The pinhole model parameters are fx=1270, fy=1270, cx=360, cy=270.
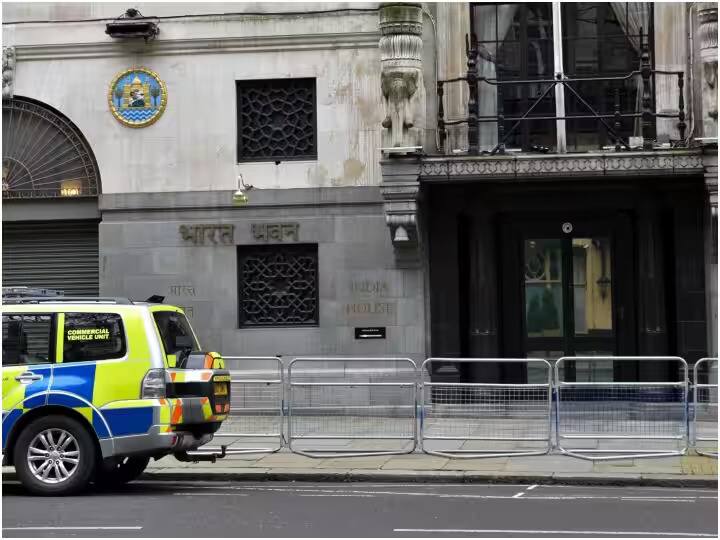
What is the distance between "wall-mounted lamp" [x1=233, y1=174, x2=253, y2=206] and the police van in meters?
7.04

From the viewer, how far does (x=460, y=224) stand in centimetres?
2042

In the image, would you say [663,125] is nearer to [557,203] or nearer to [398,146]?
[557,203]

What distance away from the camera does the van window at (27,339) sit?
41.9 feet

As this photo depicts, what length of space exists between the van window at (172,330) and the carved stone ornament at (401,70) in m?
6.37

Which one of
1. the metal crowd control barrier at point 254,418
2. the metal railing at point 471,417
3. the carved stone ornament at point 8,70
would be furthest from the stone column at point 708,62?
the carved stone ornament at point 8,70

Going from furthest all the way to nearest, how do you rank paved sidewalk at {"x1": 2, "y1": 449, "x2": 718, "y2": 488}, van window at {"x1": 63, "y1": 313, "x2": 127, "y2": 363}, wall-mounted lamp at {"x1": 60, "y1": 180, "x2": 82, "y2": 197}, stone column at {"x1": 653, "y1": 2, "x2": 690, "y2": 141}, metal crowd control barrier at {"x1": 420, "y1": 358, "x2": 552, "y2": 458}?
wall-mounted lamp at {"x1": 60, "y1": 180, "x2": 82, "y2": 197} → stone column at {"x1": 653, "y1": 2, "x2": 690, "y2": 141} → metal crowd control barrier at {"x1": 420, "y1": 358, "x2": 552, "y2": 458} → paved sidewalk at {"x1": 2, "y1": 449, "x2": 718, "y2": 488} → van window at {"x1": 63, "y1": 313, "x2": 127, "y2": 363}

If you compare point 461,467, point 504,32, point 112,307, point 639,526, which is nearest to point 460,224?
point 504,32

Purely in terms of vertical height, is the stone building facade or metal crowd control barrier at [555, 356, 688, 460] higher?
the stone building facade

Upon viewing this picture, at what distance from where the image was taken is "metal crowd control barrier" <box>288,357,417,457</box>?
15578mm

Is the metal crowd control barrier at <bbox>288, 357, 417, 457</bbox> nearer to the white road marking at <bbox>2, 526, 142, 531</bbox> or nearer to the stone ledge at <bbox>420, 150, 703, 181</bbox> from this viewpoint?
the stone ledge at <bbox>420, 150, 703, 181</bbox>

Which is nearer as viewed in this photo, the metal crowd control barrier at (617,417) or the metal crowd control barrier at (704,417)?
the metal crowd control barrier at (704,417)

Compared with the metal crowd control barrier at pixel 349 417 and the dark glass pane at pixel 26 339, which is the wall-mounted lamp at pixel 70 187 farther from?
the dark glass pane at pixel 26 339

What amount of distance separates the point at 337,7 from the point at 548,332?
6.16m

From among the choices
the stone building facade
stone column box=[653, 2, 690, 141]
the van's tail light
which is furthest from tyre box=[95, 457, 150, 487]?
stone column box=[653, 2, 690, 141]
